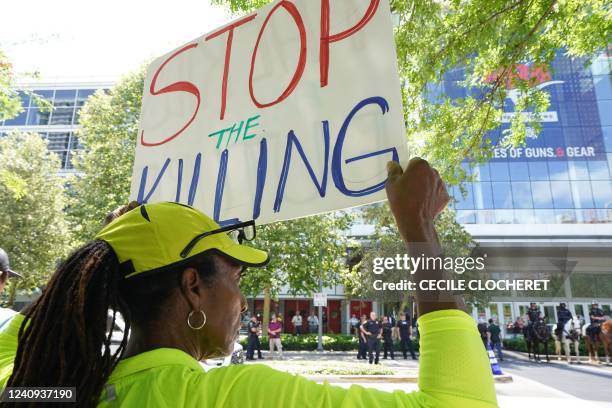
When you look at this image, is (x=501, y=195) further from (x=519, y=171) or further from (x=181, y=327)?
(x=181, y=327)

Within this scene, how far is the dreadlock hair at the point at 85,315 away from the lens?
88 centimetres

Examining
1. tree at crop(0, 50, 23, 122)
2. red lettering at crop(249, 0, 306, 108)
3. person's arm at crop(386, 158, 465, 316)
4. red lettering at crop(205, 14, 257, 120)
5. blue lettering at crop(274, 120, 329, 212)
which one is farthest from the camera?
tree at crop(0, 50, 23, 122)

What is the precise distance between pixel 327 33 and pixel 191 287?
1231 mm

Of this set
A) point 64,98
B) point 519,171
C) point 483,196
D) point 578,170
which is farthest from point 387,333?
point 64,98

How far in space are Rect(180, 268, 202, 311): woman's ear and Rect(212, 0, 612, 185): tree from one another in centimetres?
308

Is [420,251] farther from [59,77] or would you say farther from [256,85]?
[59,77]

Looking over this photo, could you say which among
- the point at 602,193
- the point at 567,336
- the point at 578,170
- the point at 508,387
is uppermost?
the point at 578,170

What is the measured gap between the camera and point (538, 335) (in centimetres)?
1625

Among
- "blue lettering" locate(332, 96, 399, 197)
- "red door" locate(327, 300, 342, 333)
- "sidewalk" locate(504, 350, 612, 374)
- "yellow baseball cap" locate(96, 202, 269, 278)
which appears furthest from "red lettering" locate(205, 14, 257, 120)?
"red door" locate(327, 300, 342, 333)

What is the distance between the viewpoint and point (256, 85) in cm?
196

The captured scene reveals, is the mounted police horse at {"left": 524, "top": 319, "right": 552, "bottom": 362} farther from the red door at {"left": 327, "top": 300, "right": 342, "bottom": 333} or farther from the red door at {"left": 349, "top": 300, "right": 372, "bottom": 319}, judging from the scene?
the red door at {"left": 327, "top": 300, "right": 342, "bottom": 333}

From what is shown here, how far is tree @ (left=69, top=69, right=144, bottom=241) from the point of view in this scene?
627 inches

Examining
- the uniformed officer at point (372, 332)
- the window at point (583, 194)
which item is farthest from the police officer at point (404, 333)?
the window at point (583, 194)

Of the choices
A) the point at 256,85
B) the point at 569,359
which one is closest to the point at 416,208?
the point at 256,85
